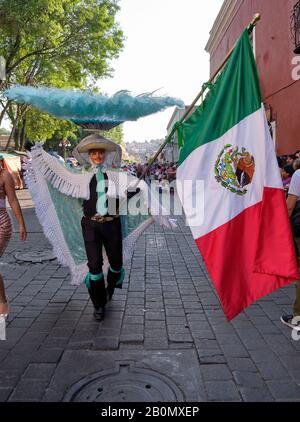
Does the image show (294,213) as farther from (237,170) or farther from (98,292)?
(98,292)

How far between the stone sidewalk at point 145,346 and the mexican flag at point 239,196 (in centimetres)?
52

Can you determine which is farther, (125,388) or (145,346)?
(145,346)

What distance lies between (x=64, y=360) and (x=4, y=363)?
486mm

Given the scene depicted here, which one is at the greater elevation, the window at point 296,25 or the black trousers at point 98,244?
the window at point 296,25

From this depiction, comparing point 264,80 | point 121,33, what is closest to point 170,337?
point 264,80

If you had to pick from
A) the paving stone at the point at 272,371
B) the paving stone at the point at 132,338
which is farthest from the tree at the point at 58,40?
the paving stone at the point at 272,371

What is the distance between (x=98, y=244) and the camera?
439 cm

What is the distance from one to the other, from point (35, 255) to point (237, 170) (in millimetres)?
4753

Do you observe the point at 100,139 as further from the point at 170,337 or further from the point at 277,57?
the point at 277,57

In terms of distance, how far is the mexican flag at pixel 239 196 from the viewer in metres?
3.50

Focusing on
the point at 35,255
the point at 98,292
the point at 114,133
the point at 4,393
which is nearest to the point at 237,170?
the point at 98,292

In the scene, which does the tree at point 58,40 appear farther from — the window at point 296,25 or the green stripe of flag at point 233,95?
the green stripe of flag at point 233,95

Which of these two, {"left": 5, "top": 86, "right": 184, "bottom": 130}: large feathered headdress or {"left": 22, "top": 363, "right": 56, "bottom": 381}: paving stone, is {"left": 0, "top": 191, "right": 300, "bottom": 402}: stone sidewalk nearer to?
{"left": 22, "top": 363, "right": 56, "bottom": 381}: paving stone

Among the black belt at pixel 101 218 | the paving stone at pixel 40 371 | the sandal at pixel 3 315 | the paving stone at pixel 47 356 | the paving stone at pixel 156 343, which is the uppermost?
the black belt at pixel 101 218
